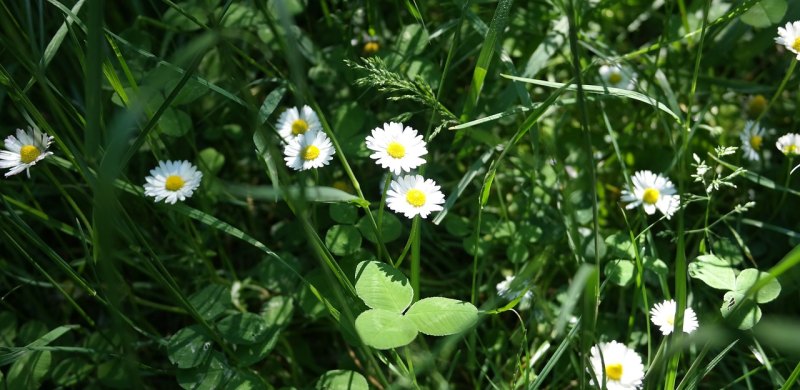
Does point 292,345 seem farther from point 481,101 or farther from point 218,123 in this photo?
point 481,101

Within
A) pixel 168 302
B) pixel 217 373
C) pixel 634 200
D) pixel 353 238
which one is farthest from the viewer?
pixel 168 302

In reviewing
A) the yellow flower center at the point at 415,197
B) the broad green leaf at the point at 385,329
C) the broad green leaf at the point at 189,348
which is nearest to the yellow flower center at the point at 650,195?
the yellow flower center at the point at 415,197

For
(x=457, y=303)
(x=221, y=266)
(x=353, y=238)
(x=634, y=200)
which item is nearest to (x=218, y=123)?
(x=221, y=266)

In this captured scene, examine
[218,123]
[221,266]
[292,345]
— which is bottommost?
[292,345]

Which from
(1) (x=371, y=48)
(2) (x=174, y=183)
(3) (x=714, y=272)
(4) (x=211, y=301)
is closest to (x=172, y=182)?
(2) (x=174, y=183)

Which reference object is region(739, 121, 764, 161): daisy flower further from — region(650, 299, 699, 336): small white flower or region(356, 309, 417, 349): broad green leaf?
region(356, 309, 417, 349): broad green leaf

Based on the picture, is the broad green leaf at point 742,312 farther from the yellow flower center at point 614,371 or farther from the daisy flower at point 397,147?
the daisy flower at point 397,147
